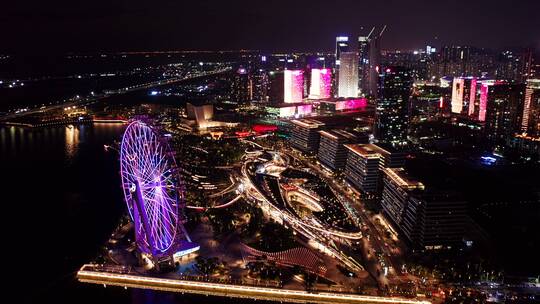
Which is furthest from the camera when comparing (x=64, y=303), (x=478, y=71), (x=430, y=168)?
(x=478, y=71)

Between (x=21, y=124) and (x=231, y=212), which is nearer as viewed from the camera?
(x=231, y=212)

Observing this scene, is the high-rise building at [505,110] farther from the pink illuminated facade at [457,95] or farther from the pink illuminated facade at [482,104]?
the pink illuminated facade at [457,95]

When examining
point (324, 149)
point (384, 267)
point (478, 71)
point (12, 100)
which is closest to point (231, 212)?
point (384, 267)

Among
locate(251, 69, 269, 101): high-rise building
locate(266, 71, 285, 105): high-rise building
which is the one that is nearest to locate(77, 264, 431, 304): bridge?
locate(266, 71, 285, 105): high-rise building

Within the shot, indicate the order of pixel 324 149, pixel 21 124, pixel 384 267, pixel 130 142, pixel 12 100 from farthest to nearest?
pixel 12 100
pixel 21 124
pixel 324 149
pixel 130 142
pixel 384 267

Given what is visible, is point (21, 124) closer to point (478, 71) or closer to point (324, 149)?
point (324, 149)

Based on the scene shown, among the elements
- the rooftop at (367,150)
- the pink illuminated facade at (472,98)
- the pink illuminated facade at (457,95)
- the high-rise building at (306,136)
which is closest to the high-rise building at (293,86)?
the pink illuminated facade at (457,95)

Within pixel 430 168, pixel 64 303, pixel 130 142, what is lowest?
pixel 64 303
